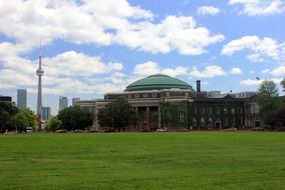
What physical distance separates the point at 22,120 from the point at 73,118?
22.9 m

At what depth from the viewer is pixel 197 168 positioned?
21.7 metres

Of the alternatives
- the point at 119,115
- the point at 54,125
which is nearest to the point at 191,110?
the point at 119,115

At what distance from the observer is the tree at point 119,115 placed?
163 metres

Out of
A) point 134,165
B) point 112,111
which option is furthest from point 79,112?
point 134,165

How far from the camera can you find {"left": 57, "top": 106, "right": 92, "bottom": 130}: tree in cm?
→ 17675

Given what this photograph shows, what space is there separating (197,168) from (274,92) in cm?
12763

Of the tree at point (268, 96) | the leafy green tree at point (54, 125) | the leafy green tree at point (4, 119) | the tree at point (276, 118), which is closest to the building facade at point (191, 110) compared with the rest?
the leafy green tree at point (54, 125)

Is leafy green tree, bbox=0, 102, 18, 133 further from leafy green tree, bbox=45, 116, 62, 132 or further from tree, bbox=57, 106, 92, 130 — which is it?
tree, bbox=57, 106, 92, 130

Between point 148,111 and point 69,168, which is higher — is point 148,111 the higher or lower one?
the higher one

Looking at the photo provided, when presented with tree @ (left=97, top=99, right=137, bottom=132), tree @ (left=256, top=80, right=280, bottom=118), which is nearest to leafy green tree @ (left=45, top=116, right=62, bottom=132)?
tree @ (left=97, top=99, right=137, bottom=132)

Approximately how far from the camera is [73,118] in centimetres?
17688

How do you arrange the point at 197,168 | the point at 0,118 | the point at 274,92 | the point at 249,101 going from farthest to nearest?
the point at 249,101
the point at 0,118
the point at 274,92
the point at 197,168

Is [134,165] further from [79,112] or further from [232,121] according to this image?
[232,121]

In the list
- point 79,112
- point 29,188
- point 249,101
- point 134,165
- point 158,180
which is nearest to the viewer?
point 29,188
